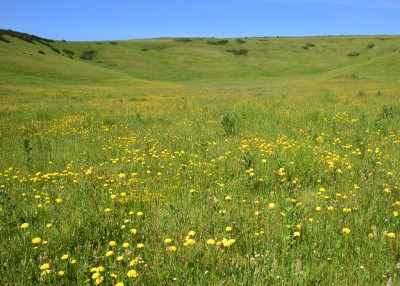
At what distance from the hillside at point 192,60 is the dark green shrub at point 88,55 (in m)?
0.26

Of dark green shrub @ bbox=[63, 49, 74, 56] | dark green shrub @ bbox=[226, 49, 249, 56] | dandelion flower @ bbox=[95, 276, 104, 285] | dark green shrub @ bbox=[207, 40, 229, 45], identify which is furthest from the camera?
dark green shrub @ bbox=[207, 40, 229, 45]

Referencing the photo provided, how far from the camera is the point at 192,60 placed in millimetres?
93625

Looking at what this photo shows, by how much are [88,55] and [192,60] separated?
29.3 meters

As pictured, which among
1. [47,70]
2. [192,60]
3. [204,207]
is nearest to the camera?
[204,207]

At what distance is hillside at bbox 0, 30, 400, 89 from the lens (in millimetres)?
56844

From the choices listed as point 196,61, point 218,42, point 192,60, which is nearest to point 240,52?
point 218,42

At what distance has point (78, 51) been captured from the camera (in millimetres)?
92312

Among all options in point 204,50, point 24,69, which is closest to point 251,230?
point 24,69

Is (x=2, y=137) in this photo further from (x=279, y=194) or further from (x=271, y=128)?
(x=279, y=194)

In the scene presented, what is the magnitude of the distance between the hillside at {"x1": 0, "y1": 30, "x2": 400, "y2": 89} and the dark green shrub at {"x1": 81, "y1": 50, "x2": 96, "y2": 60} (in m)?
0.26

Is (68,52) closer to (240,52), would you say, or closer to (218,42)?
(240,52)

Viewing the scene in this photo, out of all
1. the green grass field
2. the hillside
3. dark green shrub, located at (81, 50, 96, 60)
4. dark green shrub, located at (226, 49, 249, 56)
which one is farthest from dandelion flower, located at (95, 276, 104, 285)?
dark green shrub, located at (226, 49, 249, 56)

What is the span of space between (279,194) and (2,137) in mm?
9310

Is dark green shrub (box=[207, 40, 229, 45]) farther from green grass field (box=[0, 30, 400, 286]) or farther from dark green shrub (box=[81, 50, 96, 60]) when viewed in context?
green grass field (box=[0, 30, 400, 286])
